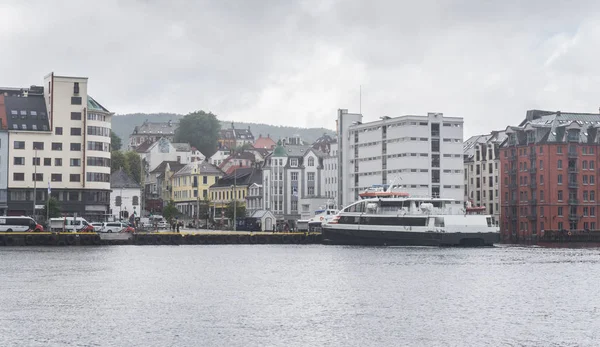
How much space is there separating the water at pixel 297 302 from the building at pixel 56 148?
5668 cm

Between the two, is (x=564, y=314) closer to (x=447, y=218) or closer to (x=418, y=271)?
(x=418, y=271)

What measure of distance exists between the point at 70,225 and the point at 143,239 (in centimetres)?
1182

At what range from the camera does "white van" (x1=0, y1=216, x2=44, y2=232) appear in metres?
140

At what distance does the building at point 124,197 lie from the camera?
194 meters

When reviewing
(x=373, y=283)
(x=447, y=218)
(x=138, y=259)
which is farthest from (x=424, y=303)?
(x=447, y=218)

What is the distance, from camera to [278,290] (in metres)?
69.3

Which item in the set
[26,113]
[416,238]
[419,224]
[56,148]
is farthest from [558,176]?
[26,113]

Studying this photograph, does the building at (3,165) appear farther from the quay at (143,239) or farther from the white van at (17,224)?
the quay at (143,239)

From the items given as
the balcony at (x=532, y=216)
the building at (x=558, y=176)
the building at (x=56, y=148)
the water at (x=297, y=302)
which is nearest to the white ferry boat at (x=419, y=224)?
the water at (x=297, y=302)

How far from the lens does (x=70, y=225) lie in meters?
145

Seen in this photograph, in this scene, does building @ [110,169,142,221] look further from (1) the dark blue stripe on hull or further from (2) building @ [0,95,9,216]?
(1) the dark blue stripe on hull

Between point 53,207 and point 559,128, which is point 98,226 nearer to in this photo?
point 53,207

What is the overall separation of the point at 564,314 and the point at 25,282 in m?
37.0

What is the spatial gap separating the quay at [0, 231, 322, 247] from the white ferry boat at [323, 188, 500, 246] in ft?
71.1
